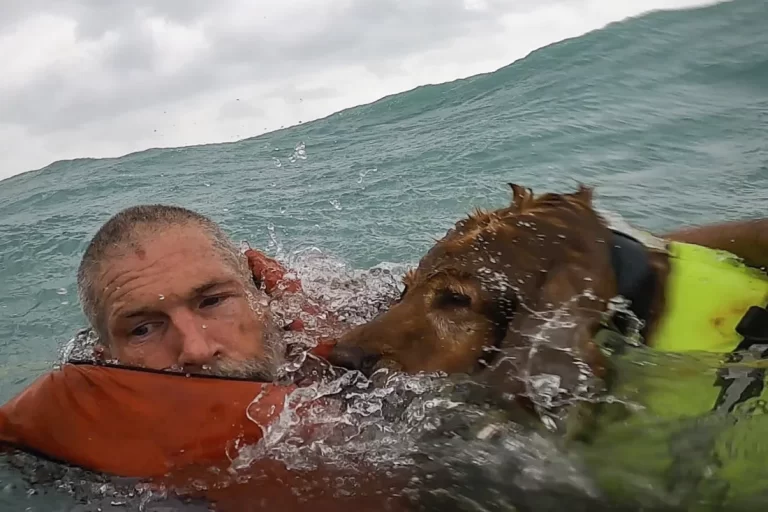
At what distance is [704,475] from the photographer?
2.23 metres

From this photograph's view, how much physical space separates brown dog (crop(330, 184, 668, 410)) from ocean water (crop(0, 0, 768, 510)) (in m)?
1.66

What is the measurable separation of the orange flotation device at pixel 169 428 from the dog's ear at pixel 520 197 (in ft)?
3.65

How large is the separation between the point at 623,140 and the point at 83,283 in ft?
27.4

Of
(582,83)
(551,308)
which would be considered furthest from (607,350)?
(582,83)

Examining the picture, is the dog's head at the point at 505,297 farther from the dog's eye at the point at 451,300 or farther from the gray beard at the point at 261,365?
the gray beard at the point at 261,365

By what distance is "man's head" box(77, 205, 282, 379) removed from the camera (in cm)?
351

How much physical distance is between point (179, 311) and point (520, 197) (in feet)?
4.82

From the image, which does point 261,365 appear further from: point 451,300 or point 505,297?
point 505,297

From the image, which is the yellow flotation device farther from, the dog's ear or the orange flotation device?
the orange flotation device

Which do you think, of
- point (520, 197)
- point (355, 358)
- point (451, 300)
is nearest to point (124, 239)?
point (355, 358)

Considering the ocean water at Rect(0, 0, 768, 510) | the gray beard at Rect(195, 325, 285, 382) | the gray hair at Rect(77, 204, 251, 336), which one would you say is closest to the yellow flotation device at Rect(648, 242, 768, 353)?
the gray beard at Rect(195, 325, 285, 382)

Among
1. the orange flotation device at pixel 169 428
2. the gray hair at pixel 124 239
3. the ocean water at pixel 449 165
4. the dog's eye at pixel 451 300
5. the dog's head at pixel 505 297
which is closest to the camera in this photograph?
the dog's head at pixel 505 297

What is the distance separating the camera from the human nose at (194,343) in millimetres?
3398

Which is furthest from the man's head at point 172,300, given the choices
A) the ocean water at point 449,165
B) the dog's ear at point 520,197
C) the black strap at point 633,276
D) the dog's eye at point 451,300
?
the black strap at point 633,276
